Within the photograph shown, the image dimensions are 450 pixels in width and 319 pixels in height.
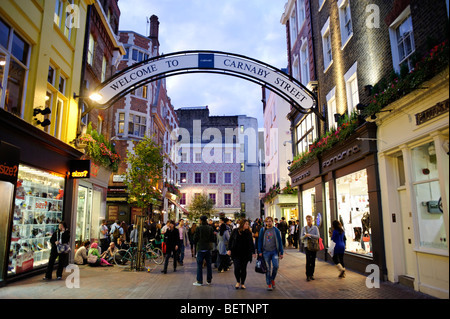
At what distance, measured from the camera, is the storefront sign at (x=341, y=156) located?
10875 mm

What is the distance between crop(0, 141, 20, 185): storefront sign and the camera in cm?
793

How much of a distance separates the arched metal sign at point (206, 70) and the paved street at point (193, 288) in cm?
581

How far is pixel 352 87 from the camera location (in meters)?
12.3

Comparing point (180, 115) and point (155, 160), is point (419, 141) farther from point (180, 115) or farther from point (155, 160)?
point (180, 115)

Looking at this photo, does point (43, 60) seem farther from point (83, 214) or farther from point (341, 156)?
point (341, 156)

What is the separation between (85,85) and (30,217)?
6.85 m

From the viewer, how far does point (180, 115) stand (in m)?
56.2

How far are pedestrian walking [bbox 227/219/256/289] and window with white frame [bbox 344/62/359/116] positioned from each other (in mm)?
6248

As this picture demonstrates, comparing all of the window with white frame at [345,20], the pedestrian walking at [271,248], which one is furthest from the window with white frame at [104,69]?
the pedestrian walking at [271,248]

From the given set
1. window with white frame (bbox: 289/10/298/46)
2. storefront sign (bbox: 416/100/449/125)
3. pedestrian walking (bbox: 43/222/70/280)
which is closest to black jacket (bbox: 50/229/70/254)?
pedestrian walking (bbox: 43/222/70/280)

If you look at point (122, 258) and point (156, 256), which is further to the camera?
point (156, 256)

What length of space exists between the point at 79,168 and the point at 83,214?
3.40 m

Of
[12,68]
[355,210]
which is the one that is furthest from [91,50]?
[355,210]
